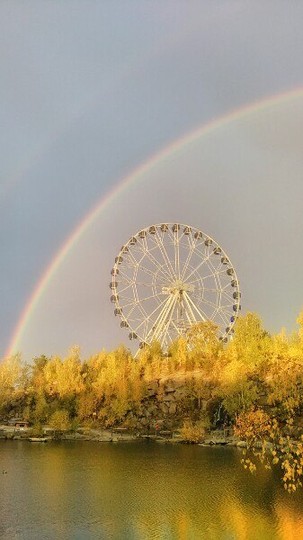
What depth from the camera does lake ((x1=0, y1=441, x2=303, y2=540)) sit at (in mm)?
20578

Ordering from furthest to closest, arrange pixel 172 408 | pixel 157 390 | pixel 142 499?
pixel 157 390 → pixel 172 408 → pixel 142 499

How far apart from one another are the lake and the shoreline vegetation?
632 inches

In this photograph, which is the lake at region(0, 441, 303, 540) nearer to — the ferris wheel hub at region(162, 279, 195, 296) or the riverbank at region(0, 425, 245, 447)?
the riverbank at region(0, 425, 245, 447)

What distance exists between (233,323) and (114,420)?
18.3 m

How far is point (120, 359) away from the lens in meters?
71.4

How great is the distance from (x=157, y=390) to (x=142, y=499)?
128 feet

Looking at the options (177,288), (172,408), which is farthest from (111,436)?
(177,288)

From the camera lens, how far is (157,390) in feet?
212

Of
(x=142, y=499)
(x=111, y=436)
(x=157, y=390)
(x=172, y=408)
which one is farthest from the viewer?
(x=157, y=390)

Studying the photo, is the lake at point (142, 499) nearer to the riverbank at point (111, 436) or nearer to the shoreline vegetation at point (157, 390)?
the riverbank at point (111, 436)

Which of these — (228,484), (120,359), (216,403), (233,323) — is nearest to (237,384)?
(216,403)

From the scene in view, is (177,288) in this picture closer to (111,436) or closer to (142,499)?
(111,436)

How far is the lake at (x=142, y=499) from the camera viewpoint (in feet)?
67.5

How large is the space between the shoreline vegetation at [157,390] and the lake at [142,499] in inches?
632
